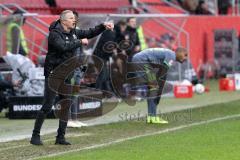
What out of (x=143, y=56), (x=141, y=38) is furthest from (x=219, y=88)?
(x=143, y=56)

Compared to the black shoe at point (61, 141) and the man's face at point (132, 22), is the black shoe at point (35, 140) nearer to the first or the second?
the black shoe at point (61, 141)

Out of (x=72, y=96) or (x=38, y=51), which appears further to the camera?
(x=38, y=51)

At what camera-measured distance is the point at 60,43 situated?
12.9 m

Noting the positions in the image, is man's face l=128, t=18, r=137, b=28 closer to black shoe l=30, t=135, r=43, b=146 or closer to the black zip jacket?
the black zip jacket

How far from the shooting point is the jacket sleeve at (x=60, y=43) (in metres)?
12.9

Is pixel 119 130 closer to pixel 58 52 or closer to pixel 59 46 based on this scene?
pixel 58 52

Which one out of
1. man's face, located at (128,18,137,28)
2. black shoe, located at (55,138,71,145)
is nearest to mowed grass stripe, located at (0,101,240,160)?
black shoe, located at (55,138,71,145)

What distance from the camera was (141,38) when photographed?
24281 mm

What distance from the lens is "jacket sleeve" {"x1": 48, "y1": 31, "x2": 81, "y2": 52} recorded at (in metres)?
12.9

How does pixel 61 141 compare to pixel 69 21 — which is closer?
pixel 69 21

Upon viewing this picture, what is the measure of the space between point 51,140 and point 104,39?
8.65 meters

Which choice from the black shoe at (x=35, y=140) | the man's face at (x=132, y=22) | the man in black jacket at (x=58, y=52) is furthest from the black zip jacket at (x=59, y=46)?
the man's face at (x=132, y=22)

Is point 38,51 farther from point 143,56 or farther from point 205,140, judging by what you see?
point 205,140

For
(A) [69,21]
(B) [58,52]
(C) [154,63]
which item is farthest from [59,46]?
(C) [154,63]
